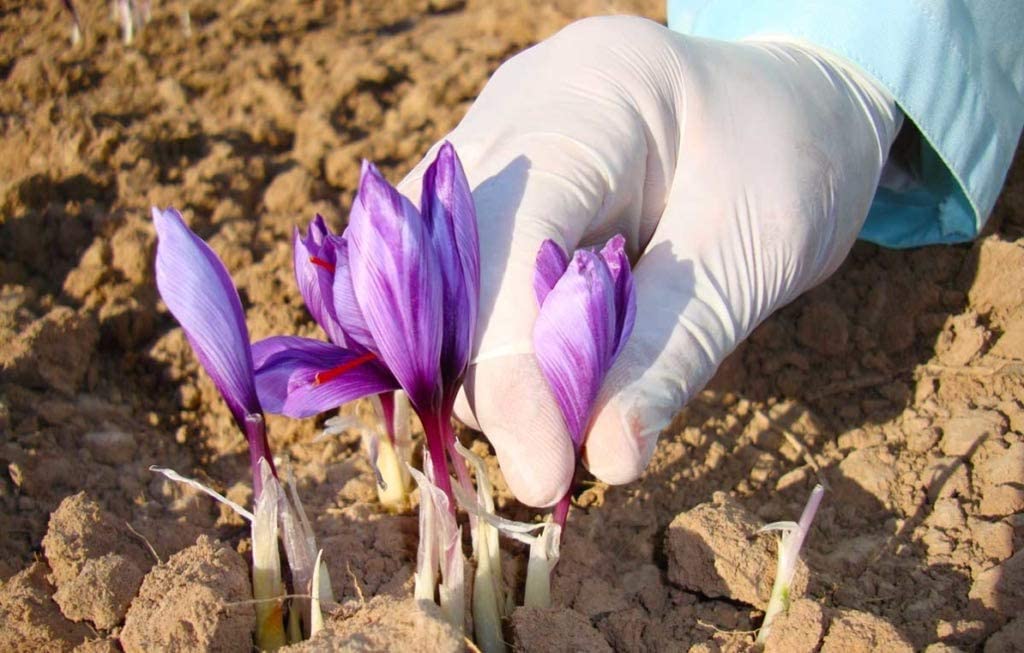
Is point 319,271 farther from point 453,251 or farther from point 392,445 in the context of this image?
point 392,445

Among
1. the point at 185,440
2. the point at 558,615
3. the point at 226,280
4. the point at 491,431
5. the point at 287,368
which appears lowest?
the point at 185,440

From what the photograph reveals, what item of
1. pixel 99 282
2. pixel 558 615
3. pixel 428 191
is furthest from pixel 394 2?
pixel 558 615

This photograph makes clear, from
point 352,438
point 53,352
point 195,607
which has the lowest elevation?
point 352,438

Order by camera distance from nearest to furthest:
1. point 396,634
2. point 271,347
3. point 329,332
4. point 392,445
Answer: point 396,634 → point 271,347 → point 329,332 → point 392,445

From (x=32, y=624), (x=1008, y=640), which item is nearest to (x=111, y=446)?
(x=32, y=624)

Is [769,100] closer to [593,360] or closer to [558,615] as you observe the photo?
[593,360]

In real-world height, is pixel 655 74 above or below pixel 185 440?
above

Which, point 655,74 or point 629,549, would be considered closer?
point 629,549
